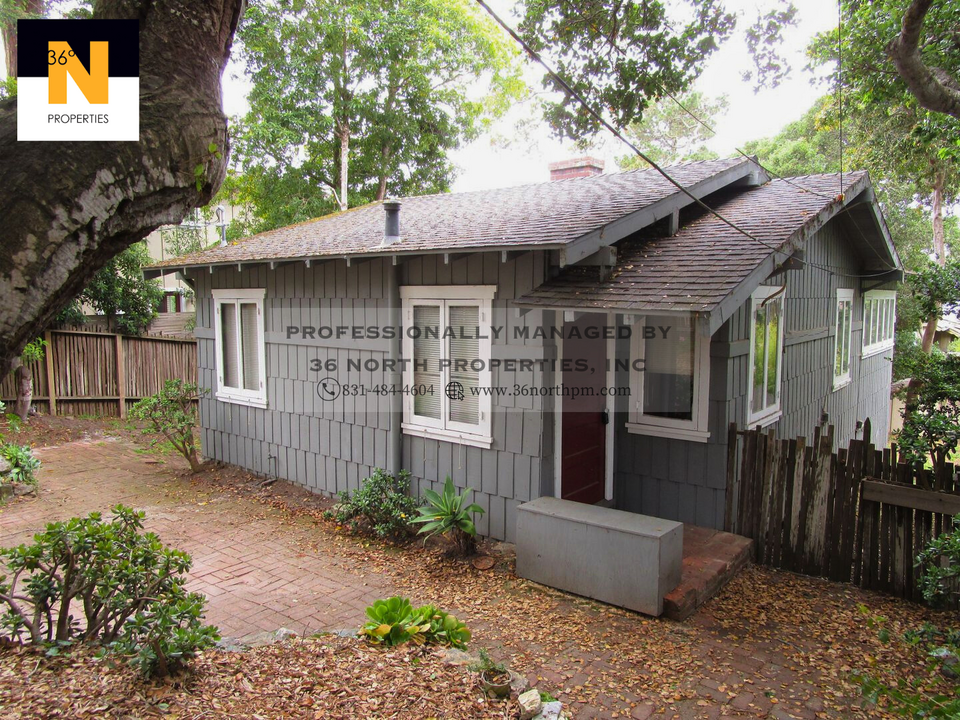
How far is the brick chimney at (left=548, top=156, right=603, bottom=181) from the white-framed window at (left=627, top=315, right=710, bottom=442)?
4.57 m

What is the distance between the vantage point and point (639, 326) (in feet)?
21.9

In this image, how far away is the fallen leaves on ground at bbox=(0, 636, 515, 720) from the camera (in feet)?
9.31

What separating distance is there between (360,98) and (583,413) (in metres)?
16.0

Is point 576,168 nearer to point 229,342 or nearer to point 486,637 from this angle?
point 229,342

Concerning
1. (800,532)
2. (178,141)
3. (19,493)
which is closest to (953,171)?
(800,532)

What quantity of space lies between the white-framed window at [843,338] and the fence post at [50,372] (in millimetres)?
13768

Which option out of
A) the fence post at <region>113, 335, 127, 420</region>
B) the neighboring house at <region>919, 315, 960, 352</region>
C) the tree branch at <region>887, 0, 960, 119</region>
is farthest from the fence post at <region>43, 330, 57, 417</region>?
the neighboring house at <region>919, 315, 960, 352</region>

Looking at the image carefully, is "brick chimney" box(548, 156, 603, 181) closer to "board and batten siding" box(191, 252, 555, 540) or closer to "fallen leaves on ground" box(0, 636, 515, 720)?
"board and batten siding" box(191, 252, 555, 540)

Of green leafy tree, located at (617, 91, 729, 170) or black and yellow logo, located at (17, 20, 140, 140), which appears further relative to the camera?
green leafy tree, located at (617, 91, 729, 170)

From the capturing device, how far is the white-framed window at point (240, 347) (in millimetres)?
8781

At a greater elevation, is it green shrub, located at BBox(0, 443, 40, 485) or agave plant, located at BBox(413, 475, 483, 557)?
green shrub, located at BBox(0, 443, 40, 485)

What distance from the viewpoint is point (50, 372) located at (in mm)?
12141

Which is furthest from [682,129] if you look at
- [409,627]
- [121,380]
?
[409,627]

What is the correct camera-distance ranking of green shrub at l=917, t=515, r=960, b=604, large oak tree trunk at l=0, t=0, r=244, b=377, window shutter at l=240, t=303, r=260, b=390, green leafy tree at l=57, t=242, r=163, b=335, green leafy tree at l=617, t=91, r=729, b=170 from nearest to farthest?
1. large oak tree trunk at l=0, t=0, r=244, b=377
2. green shrub at l=917, t=515, r=960, b=604
3. window shutter at l=240, t=303, r=260, b=390
4. green leafy tree at l=57, t=242, r=163, b=335
5. green leafy tree at l=617, t=91, r=729, b=170
